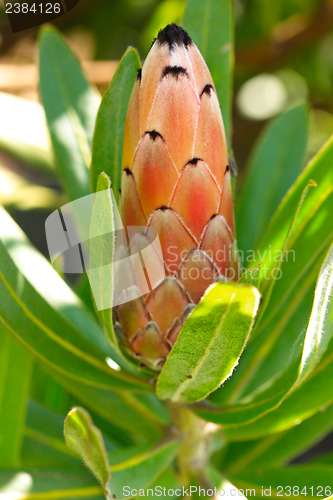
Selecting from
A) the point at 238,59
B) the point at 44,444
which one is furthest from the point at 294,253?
the point at 238,59

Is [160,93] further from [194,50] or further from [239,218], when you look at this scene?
[239,218]

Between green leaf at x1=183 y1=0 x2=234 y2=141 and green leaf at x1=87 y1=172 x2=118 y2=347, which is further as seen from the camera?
green leaf at x1=183 y1=0 x2=234 y2=141

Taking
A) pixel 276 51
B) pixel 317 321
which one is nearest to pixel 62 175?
pixel 317 321

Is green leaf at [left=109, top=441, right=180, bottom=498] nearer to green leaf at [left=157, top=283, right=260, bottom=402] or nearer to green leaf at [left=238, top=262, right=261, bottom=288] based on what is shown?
green leaf at [left=157, top=283, right=260, bottom=402]

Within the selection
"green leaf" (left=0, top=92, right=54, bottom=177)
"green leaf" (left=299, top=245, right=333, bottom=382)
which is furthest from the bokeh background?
"green leaf" (left=299, top=245, right=333, bottom=382)

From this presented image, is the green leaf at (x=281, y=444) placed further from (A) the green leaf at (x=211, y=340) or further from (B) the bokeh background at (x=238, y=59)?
(B) the bokeh background at (x=238, y=59)

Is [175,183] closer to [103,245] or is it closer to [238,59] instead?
[103,245]
